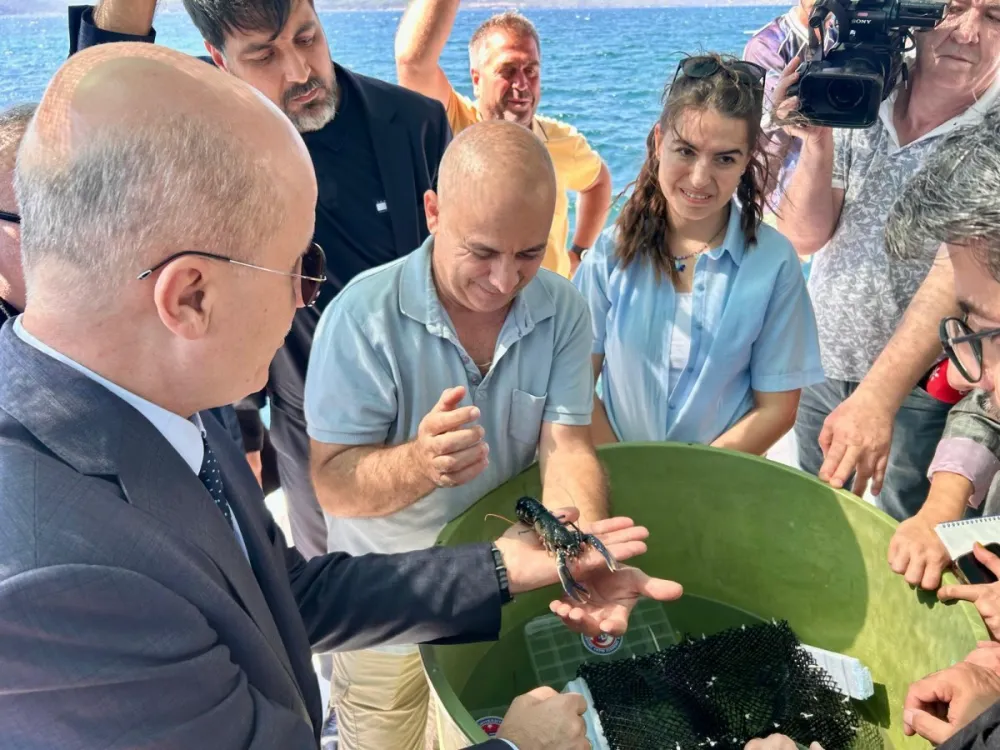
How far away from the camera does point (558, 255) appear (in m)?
2.60

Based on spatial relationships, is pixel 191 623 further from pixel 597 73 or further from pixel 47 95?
pixel 597 73

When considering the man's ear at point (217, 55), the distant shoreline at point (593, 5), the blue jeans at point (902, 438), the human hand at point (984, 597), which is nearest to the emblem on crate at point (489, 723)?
the human hand at point (984, 597)

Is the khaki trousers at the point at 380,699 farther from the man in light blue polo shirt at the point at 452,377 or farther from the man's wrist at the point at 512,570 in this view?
the man's wrist at the point at 512,570

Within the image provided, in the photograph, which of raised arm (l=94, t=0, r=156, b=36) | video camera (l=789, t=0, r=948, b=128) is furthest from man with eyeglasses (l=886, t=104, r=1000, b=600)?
raised arm (l=94, t=0, r=156, b=36)

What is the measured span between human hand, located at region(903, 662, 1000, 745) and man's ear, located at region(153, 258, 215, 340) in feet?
3.38

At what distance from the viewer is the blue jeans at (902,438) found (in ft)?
5.75

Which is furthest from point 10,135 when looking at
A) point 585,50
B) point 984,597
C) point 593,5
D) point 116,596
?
point 593,5

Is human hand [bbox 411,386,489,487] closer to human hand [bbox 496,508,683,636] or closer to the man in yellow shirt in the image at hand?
human hand [bbox 496,508,683,636]

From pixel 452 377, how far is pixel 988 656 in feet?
2.91

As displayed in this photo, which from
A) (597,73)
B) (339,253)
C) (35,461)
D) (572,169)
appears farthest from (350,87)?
(597,73)

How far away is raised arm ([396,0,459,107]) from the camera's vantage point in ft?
7.30

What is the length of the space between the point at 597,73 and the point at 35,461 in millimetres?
11086

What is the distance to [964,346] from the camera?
1021mm

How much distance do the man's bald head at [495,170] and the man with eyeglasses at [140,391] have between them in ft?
1.45
